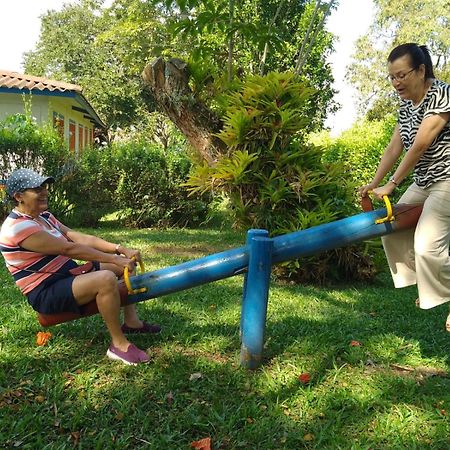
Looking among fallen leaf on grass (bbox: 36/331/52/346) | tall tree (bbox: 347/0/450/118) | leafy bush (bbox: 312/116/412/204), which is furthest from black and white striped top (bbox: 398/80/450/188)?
tall tree (bbox: 347/0/450/118)

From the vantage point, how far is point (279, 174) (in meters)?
5.17

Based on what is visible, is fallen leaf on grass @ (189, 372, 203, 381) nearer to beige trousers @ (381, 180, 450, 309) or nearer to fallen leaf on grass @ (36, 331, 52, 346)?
fallen leaf on grass @ (36, 331, 52, 346)

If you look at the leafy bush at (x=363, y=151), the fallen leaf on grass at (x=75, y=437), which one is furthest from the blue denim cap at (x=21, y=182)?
the leafy bush at (x=363, y=151)

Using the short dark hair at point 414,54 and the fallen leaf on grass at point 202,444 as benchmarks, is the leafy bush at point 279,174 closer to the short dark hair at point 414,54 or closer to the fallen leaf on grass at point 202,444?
→ the short dark hair at point 414,54

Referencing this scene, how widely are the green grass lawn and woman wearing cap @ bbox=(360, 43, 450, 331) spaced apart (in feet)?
1.97

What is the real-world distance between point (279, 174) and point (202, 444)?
3.33 metres

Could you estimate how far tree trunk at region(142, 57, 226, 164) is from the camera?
6.30 metres

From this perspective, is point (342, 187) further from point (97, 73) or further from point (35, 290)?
point (97, 73)

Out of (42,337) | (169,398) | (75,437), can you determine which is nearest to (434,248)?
(169,398)

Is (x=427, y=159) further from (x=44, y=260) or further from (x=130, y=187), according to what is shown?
(x=130, y=187)

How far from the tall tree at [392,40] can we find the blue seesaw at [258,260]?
26.0 metres

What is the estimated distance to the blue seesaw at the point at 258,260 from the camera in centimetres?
291

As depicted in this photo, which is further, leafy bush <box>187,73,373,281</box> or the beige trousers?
leafy bush <box>187,73,373,281</box>

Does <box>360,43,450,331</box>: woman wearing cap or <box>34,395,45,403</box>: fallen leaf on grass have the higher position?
<box>360,43,450,331</box>: woman wearing cap
